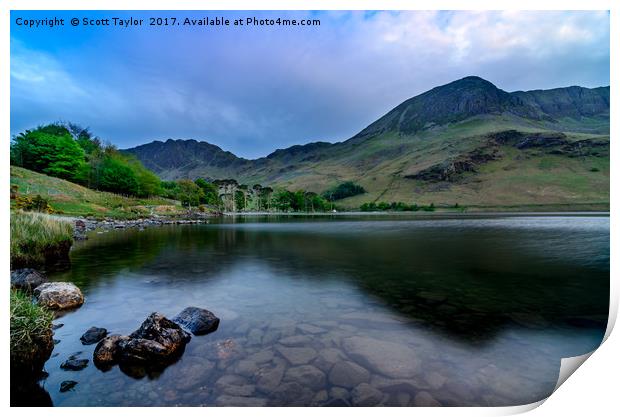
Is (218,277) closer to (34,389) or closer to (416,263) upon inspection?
(34,389)

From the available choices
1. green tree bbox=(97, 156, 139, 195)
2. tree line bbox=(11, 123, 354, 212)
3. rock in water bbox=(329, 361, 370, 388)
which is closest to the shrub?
rock in water bbox=(329, 361, 370, 388)

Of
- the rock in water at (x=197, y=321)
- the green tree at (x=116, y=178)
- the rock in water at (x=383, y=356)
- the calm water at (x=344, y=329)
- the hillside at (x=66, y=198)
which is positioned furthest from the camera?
the green tree at (x=116, y=178)

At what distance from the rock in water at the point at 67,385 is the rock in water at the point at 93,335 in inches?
56.0

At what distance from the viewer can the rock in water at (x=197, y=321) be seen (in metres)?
6.47

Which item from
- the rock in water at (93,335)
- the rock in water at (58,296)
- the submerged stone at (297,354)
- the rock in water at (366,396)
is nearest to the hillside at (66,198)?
the rock in water at (58,296)

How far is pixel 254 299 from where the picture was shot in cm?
903

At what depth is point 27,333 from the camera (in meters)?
4.79

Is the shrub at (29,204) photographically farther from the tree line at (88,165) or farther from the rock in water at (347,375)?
the tree line at (88,165)

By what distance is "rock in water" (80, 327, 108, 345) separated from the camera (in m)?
5.86

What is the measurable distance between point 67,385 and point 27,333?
3.68ft

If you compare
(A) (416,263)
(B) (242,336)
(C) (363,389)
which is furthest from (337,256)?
(C) (363,389)

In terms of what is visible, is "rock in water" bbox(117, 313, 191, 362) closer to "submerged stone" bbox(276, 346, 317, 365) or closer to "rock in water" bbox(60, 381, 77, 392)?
"rock in water" bbox(60, 381, 77, 392)

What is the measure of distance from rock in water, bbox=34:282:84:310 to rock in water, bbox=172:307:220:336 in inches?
123
